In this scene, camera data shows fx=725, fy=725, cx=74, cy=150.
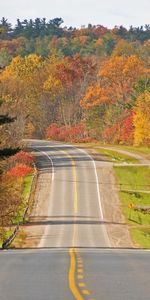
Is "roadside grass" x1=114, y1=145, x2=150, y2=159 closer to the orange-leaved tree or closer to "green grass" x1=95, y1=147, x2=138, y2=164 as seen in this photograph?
"green grass" x1=95, y1=147, x2=138, y2=164

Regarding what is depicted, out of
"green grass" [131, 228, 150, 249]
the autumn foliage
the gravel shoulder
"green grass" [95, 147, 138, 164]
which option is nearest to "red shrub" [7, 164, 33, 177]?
the gravel shoulder

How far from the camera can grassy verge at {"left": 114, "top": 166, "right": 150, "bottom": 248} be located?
59.5 meters

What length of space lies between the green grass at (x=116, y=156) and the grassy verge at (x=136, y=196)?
579cm

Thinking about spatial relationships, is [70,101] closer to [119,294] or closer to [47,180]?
[47,180]

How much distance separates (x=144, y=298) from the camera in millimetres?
13555

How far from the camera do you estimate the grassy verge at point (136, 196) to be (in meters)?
59.5

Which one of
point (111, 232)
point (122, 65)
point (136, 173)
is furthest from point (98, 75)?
point (111, 232)

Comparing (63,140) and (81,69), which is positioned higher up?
(81,69)

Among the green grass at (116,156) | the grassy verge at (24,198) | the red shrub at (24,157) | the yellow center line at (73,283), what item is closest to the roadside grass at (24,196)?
the grassy verge at (24,198)

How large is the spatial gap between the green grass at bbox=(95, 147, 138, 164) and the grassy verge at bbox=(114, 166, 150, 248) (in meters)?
5.79

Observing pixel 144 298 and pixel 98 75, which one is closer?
pixel 144 298

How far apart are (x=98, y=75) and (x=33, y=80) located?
50.1 ft

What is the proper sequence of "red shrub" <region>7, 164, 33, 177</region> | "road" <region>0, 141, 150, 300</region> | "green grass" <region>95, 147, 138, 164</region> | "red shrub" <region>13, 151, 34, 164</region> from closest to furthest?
"road" <region>0, 141, 150, 300</region> → "red shrub" <region>7, 164, 33, 177</region> → "red shrub" <region>13, 151, 34, 164</region> → "green grass" <region>95, 147, 138, 164</region>

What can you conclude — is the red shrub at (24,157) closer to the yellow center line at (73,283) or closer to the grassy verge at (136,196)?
the grassy verge at (136,196)
